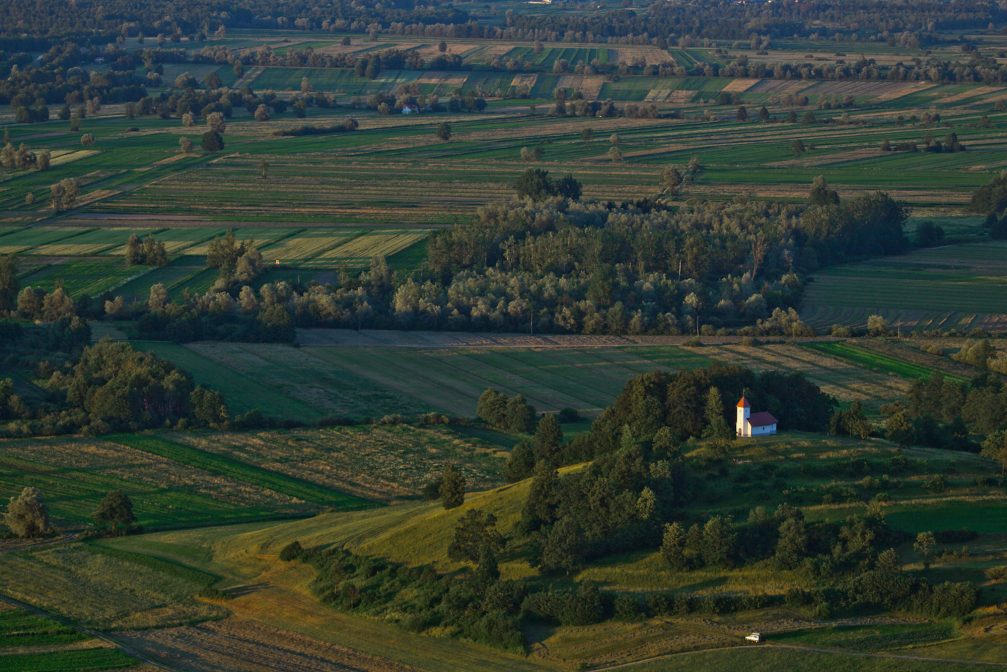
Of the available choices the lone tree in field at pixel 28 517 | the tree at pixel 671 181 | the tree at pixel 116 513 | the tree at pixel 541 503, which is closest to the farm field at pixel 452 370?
the tree at pixel 116 513

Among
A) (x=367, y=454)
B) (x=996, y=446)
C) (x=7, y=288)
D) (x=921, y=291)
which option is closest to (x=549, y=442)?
(x=367, y=454)

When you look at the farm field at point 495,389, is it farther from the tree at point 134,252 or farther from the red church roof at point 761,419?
the red church roof at point 761,419

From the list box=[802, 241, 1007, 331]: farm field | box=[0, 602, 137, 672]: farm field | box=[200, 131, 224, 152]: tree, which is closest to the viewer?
box=[0, 602, 137, 672]: farm field

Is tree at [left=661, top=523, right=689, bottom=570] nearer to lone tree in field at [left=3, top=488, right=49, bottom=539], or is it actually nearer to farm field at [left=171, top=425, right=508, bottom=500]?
farm field at [left=171, top=425, right=508, bottom=500]

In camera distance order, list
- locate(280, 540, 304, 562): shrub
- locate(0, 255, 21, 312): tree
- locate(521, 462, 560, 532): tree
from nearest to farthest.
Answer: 1. locate(521, 462, 560, 532): tree
2. locate(280, 540, 304, 562): shrub
3. locate(0, 255, 21, 312): tree

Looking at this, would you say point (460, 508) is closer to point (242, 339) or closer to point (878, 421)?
point (878, 421)

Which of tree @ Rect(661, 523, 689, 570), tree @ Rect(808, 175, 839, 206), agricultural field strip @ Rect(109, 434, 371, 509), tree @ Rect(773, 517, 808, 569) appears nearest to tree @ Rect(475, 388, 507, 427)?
agricultural field strip @ Rect(109, 434, 371, 509)

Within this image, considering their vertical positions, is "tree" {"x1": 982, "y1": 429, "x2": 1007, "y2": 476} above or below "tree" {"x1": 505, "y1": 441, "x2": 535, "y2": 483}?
above
